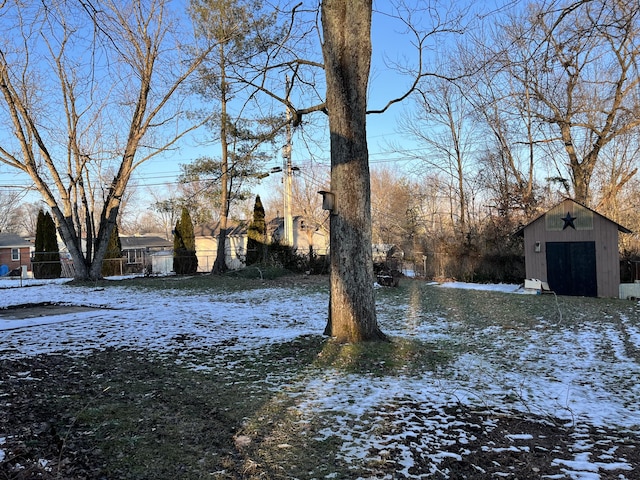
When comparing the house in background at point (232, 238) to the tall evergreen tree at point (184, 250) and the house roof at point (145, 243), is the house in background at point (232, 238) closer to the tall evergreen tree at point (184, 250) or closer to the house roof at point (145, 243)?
the house roof at point (145, 243)

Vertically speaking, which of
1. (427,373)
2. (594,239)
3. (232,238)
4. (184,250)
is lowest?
(427,373)

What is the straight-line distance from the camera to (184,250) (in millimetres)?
25312

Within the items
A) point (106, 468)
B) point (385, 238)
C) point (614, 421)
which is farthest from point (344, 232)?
point (385, 238)

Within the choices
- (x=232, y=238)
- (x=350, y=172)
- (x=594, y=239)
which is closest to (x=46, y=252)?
(x=232, y=238)

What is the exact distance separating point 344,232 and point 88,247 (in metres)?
15.6

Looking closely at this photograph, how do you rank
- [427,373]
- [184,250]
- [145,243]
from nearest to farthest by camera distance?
1. [427,373]
2. [184,250]
3. [145,243]

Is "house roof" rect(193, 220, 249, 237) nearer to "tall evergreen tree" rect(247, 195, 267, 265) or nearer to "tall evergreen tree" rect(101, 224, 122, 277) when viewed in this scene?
"tall evergreen tree" rect(101, 224, 122, 277)

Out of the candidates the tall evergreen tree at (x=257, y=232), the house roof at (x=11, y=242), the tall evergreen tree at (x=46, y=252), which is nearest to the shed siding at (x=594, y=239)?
the tall evergreen tree at (x=257, y=232)

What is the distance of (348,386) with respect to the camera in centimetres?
414

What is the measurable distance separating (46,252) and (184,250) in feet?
22.6

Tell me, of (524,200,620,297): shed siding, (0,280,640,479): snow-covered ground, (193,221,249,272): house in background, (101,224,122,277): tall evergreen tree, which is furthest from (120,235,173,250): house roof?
(524,200,620,297): shed siding

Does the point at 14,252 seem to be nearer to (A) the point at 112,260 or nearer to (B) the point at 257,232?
(A) the point at 112,260

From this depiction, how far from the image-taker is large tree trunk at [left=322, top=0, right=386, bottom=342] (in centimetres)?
550

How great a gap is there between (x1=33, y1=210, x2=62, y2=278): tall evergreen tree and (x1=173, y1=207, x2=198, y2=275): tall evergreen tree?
606 centimetres
